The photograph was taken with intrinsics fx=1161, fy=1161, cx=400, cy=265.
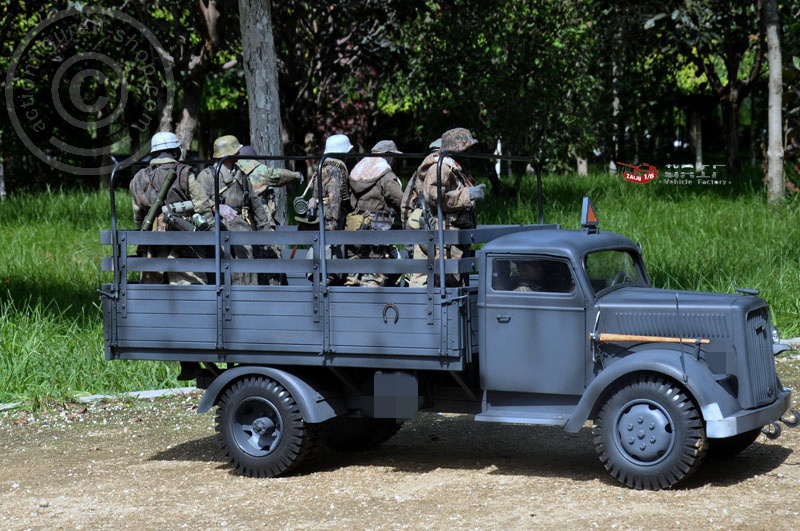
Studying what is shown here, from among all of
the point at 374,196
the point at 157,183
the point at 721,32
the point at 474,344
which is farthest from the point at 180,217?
the point at 721,32

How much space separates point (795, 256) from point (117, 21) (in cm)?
1345

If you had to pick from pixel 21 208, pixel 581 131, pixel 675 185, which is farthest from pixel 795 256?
pixel 21 208

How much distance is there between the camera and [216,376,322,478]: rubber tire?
7.52 m

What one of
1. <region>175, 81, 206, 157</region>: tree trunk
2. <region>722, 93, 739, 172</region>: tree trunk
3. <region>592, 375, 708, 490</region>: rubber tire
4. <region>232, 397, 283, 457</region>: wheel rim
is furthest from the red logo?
<region>592, 375, 708, 490</region>: rubber tire

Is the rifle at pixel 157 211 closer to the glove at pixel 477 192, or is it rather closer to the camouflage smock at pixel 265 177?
the camouflage smock at pixel 265 177

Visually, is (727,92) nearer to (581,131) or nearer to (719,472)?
(581,131)

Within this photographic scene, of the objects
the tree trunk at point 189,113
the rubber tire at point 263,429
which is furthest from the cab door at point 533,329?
the tree trunk at point 189,113

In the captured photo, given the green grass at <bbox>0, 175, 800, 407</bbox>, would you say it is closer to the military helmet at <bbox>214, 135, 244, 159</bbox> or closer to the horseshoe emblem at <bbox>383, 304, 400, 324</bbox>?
the military helmet at <bbox>214, 135, 244, 159</bbox>

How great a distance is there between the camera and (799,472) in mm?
7133

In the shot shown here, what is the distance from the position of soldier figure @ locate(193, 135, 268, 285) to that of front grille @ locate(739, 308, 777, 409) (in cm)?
352

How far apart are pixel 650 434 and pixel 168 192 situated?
400 centimetres

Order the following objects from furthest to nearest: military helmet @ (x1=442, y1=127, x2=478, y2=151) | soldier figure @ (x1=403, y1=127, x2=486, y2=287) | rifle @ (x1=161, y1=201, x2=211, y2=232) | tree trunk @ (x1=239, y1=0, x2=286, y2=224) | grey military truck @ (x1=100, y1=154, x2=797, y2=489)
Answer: tree trunk @ (x1=239, y1=0, x2=286, y2=224), military helmet @ (x1=442, y1=127, x2=478, y2=151), rifle @ (x1=161, y1=201, x2=211, y2=232), soldier figure @ (x1=403, y1=127, x2=486, y2=287), grey military truck @ (x1=100, y1=154, x2=797, y2=489)

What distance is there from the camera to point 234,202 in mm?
8922

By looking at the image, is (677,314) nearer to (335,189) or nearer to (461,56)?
(335,189)
